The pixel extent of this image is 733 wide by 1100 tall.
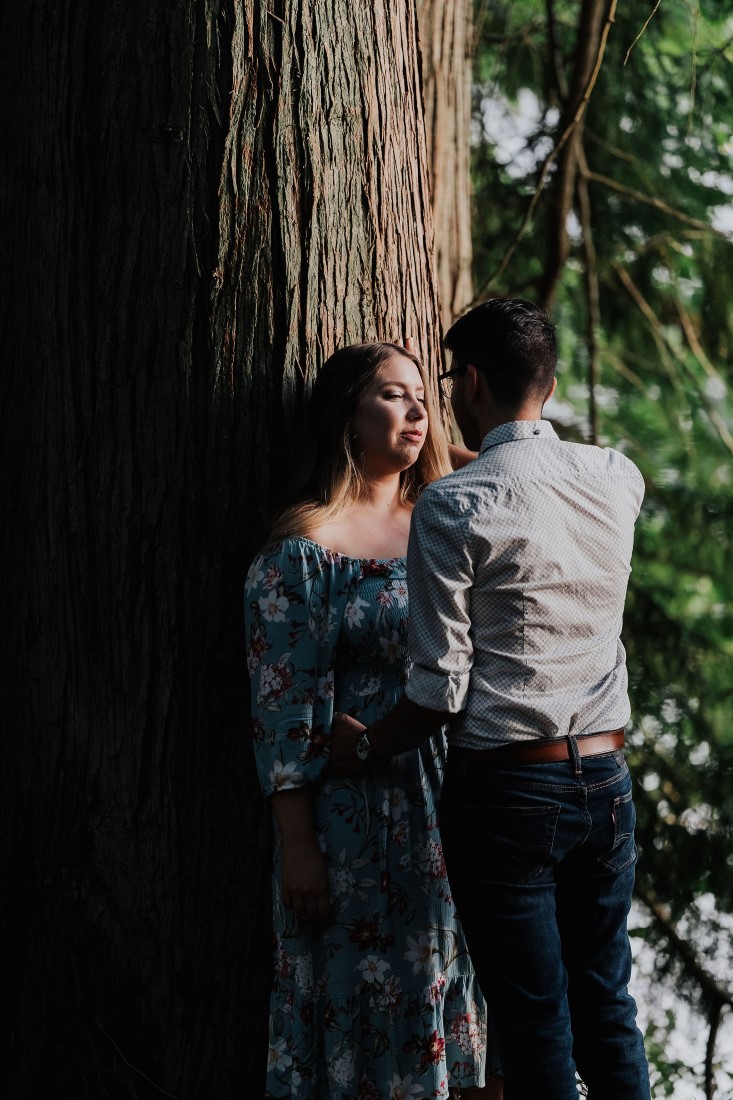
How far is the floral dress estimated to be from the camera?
2393 millimetres

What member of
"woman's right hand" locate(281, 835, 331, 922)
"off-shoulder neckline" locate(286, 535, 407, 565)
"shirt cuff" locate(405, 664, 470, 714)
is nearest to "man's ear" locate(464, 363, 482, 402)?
"off-shoulder neckline" locate(286, 535, 407, 565)

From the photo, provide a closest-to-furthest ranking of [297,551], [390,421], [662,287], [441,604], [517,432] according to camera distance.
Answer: [441,604], [517,432], [297,551], [390,421], [662,287]

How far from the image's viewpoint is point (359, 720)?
2.47 m

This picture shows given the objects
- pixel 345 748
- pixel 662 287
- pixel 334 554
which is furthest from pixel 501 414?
pixel 662 287

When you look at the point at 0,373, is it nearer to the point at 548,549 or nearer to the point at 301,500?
the point at 301,500

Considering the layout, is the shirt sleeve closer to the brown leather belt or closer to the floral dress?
the brown leather belt

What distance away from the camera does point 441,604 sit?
2.12m

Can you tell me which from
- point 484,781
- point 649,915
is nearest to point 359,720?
point 484,781

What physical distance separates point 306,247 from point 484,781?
1.39 metres

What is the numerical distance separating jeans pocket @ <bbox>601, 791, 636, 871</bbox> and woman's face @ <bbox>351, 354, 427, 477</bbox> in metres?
0.90

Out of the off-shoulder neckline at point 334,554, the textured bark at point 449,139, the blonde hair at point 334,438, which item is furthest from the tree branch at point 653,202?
the off-shoulder neckline at point 334,554

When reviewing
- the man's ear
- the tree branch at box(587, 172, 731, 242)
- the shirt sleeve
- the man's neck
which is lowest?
the shirt sleeve

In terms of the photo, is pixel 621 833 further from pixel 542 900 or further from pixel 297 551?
pixel 297 551

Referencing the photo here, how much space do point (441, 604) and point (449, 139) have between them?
3.04m
